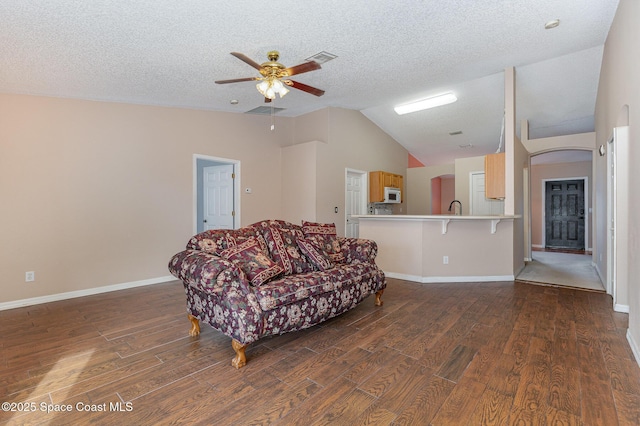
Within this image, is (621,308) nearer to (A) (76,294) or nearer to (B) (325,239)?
(B) (325,239)

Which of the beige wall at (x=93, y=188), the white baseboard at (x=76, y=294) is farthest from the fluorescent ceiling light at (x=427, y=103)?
the white baseboard at (x=76, y=294)

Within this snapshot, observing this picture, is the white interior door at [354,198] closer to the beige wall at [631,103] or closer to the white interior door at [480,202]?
the white interior door at [480,202]

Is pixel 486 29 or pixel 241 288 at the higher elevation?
pixel 486 29

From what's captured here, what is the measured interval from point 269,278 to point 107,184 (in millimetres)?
3022

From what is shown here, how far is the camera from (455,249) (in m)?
4.62

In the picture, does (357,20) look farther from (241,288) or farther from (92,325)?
(92,325)

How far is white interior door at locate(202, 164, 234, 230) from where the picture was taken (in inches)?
222

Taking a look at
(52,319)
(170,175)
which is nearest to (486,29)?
(170,175)

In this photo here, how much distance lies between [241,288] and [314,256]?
1.00 m

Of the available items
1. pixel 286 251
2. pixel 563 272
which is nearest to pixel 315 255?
pixel 286 251

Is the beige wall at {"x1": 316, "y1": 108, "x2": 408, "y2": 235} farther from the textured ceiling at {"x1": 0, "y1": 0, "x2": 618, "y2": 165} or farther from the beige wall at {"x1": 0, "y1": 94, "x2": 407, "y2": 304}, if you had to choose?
the textured ceiling at {"x1": 0, "y1": 0, "x2": 618, "y2": 165}

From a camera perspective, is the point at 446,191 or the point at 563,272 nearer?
the point at 563,272

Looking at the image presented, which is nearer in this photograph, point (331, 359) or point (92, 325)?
point (331, 359)

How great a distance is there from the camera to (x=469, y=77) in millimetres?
4793
